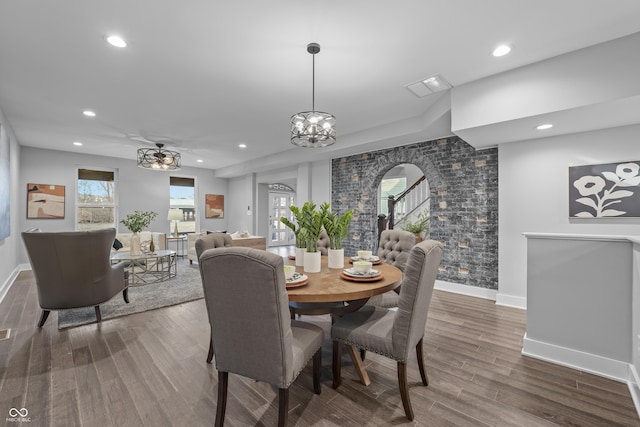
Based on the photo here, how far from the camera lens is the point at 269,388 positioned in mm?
2004

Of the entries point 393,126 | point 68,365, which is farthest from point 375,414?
point 393,126

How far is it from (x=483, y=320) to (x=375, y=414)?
218 centimetres

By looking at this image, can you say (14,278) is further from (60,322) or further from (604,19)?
(604,19)

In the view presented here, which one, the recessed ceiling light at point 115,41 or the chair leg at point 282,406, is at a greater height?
the recessed ceiling light at point 115,41

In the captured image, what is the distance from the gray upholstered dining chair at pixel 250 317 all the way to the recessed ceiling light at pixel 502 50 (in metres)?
2.64

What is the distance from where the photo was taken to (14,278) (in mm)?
5168

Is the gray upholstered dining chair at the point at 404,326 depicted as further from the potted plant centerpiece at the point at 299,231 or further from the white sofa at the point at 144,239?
the white sofa at the point at 144,239

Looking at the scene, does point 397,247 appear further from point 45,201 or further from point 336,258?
point 45,201

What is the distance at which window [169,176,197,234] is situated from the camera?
830 centimetres

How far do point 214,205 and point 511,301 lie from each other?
26.6 feet

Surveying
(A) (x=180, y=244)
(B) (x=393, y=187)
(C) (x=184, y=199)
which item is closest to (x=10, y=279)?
(A) (x=180, y=244)

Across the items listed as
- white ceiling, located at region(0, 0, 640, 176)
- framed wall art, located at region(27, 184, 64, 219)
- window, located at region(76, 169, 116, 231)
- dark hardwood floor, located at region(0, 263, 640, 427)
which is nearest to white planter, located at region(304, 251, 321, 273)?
dark hardwood floor, located at region(0, 263, 640, 427)

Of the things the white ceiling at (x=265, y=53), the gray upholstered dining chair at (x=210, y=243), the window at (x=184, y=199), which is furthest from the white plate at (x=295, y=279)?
the window at (x=184, y=199)

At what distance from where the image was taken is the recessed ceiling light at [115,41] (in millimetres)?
2336
